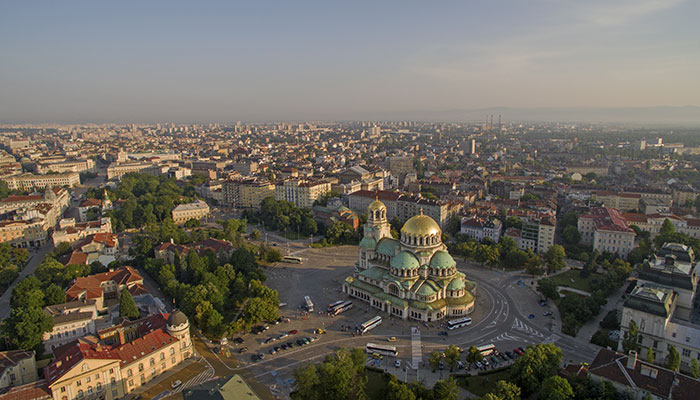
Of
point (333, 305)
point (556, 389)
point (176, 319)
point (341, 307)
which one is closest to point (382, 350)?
point (341, 307)

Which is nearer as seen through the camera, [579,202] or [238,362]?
[238,362]

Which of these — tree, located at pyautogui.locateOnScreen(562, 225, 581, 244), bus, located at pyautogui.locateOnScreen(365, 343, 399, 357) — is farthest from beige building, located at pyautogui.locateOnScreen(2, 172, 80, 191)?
tree, located at pyautogui.locateOnScreen(562, 225, 581, 244)

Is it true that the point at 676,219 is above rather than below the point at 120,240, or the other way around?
above

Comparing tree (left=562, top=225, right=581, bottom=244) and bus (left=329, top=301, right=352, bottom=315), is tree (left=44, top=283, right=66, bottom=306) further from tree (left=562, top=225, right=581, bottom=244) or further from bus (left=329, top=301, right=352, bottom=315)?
tree (left=562, top=225, right=581, bottom=244)

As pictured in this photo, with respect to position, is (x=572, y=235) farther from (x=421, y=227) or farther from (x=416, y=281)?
(x=416, y=281)

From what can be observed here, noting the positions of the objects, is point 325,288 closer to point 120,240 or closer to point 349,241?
point 349,241

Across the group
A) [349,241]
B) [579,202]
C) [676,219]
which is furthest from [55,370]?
[579,202]

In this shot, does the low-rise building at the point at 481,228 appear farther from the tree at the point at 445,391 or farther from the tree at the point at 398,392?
the tree at the point at 398,392

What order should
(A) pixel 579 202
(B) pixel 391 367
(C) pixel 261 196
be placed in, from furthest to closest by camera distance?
1. (C) pixel 261 196
2. (A) pixel 579 202
3. (B) pixel 391 367
